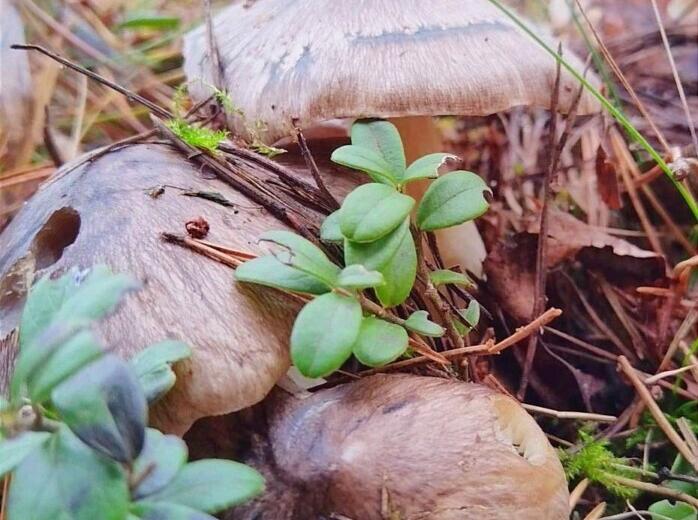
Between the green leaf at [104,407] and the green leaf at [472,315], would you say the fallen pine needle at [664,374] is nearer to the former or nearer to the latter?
the green leaf at [472,315]

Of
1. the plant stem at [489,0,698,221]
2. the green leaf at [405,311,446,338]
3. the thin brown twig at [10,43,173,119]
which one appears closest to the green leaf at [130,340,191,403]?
the green leaf at [405,311,446,338]

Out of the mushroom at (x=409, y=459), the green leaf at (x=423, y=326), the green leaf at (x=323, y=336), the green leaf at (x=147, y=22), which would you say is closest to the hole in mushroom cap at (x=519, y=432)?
the mushroom at (x=409, y=459)

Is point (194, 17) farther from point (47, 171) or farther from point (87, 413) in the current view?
point (87, 413)

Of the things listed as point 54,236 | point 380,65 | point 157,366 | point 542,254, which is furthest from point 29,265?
point 542,254

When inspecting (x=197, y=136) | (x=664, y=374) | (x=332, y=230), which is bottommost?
(x=664, y=374)

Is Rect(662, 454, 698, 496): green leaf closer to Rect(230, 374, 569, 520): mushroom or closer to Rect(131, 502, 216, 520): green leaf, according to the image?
Rect(230, 374, 569, 520): mushroom

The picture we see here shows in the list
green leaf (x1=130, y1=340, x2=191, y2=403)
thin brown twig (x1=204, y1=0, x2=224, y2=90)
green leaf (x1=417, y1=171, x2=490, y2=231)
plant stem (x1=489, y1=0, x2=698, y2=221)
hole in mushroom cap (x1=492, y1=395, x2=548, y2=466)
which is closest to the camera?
green leaf (x1=130, y1=340, x2=191, y2=403)

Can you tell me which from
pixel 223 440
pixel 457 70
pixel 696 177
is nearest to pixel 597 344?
pixel 696 177

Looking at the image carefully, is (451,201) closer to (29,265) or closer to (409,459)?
(409,459)
